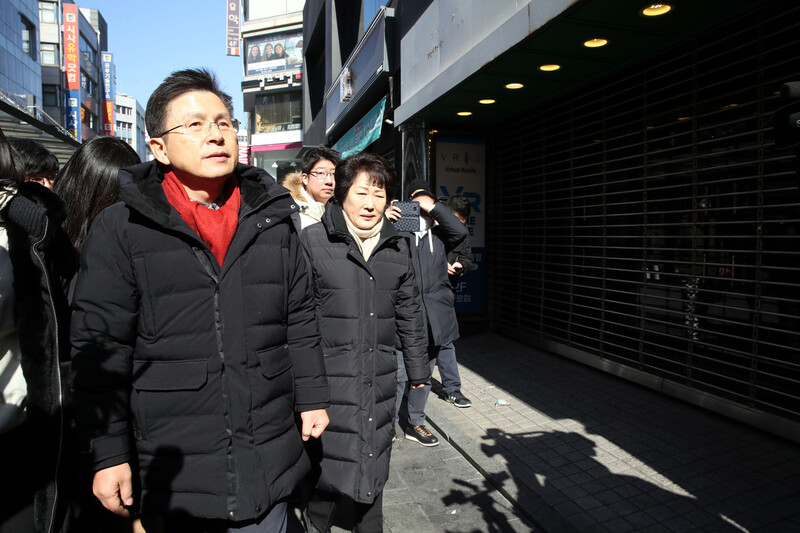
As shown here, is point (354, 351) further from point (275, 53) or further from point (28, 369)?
point (275, 53)

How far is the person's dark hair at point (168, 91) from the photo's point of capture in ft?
6.43

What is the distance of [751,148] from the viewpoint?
178 inches

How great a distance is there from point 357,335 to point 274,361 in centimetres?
80

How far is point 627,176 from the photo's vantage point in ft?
20.1

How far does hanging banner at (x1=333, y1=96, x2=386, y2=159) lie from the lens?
34.7ft

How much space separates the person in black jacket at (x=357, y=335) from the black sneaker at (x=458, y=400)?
2530mm

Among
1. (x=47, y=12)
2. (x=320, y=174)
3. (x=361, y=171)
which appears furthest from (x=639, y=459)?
(x=47, y=12)

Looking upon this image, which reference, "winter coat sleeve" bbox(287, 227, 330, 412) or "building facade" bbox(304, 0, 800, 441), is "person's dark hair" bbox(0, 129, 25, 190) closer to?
"winter coat sleeve" bbox(287, 227, 330, 412)

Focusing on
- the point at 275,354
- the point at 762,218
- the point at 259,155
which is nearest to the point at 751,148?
the point at 762,218

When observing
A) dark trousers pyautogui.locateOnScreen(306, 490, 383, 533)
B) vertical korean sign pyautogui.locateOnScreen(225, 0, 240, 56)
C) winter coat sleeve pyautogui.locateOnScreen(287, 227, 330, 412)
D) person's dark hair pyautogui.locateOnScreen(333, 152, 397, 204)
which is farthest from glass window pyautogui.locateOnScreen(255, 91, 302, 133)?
winter coat sleeve pyautogui.locateOnScreen(287, 227, 330, 412)

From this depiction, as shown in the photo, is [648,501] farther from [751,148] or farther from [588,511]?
[751,148]

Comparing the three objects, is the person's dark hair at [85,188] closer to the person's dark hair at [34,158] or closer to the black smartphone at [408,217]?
the person's dark hair at [34,158]

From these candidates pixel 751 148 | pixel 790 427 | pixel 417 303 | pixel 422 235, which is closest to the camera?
pixel 417 303

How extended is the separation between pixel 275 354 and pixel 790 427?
435 centimetres
